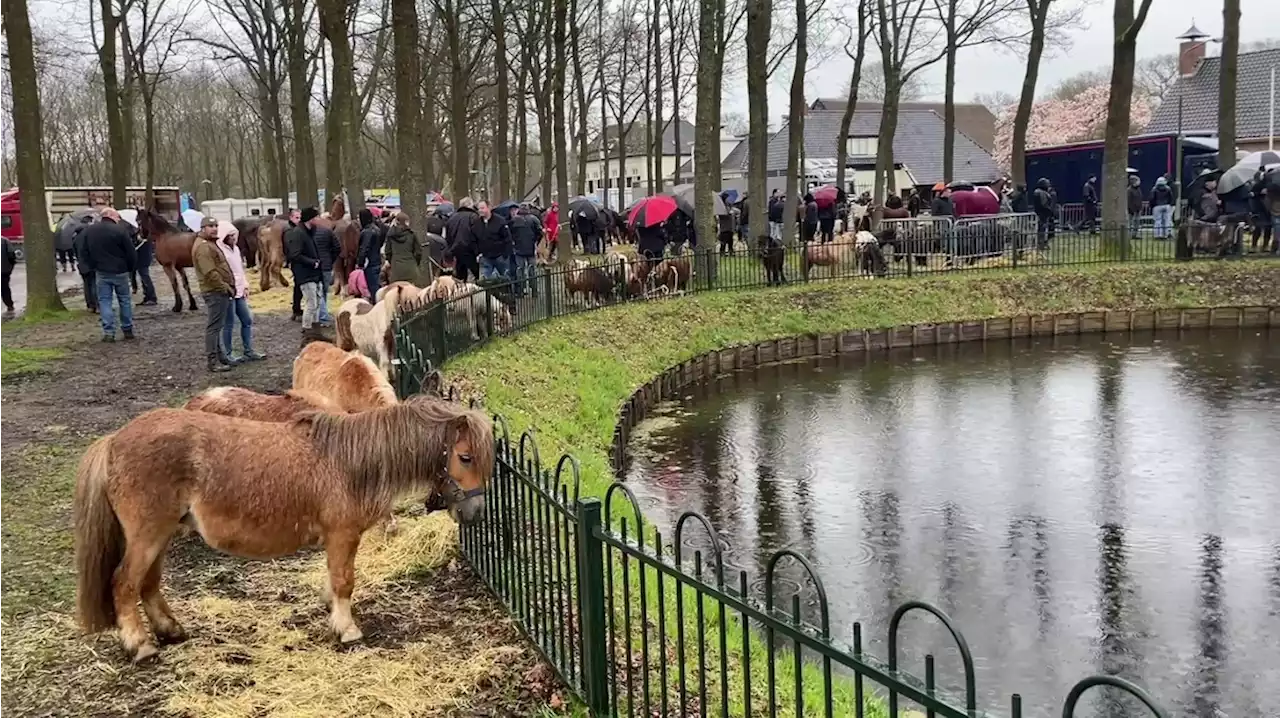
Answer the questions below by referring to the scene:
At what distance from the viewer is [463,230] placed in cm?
1867

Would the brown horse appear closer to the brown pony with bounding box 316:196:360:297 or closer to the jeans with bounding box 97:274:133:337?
the brown pony with bounding box 316:196:360:297

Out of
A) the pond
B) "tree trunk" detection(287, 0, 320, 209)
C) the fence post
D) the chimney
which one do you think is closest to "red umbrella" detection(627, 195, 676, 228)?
the pond

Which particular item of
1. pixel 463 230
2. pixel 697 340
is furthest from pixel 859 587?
pixel 463 230

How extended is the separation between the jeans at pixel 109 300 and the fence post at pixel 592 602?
12.3 metres

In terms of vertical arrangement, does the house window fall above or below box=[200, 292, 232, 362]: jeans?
above

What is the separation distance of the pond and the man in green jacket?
16.3 ft

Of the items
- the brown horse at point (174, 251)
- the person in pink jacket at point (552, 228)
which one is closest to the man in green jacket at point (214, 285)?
the brown horse at point (174, 251)

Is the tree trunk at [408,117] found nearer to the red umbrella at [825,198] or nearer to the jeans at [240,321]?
the jeans at [240,321]

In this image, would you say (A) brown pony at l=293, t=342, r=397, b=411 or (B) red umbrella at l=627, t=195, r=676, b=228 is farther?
(B) red umbrella at l=627, t=195, r=676, b=228

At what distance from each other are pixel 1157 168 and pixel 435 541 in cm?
3217

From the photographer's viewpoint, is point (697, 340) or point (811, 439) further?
point (697, 340)

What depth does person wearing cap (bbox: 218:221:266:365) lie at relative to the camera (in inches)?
519

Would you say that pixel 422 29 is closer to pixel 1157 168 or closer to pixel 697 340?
pixel 697 340

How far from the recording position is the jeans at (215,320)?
12.7m
